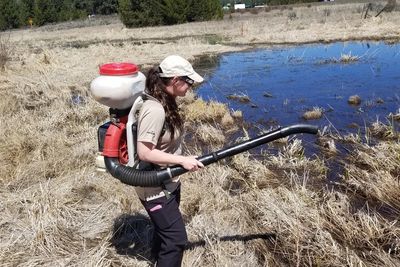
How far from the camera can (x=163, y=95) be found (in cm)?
274

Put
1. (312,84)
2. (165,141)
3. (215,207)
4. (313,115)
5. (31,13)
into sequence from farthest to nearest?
1. (31,13)
2. (312,84)
3. (313,115)
4. (215,207)
5. (165,141)

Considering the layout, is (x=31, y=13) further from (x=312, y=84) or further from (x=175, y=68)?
(x=175, y=68)

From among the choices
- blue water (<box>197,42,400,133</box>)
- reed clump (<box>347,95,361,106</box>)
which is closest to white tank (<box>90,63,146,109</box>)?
blue water (<box>197,42,400,133</box>)

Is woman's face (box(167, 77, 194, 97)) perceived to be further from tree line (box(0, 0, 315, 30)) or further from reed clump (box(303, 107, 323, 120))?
tree line (box(0, 0, 315, 30))

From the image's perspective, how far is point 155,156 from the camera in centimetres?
266

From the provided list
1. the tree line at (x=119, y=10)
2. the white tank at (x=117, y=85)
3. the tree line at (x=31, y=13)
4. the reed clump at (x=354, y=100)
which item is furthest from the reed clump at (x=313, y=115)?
the tree line at (x=31, y=13)

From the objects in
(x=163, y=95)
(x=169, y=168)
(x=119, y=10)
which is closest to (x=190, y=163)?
(x=169, y=168)

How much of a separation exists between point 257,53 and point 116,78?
16683 millimetres

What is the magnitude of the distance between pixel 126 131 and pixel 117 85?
31 cm

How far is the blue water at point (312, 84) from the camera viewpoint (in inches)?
336

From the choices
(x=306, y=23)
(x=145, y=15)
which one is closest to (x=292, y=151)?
(x=306, y=23)

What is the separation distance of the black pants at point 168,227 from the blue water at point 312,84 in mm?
5235

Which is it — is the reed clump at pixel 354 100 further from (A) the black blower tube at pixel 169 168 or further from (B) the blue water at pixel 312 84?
(A) the black blower tube at pixel 169 168

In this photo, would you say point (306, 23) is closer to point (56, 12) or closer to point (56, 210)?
point (56, 210)
